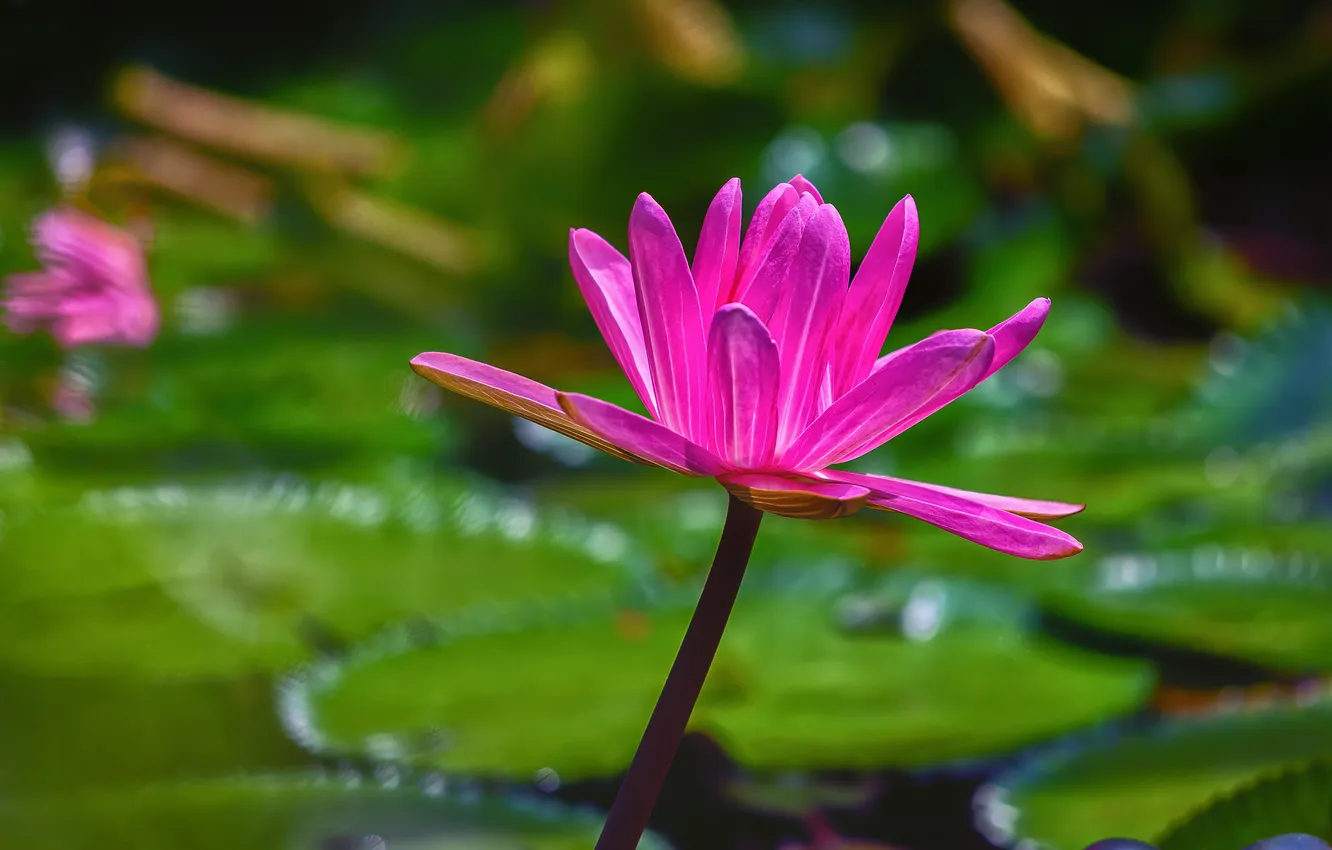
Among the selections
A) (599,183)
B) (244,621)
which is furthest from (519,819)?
(599,183)

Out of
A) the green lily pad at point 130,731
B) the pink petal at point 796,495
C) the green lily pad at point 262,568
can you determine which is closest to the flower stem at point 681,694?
the pink petal at point 796,495

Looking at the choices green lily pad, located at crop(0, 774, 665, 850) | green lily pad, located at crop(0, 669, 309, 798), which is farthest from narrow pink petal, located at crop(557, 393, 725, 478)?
green lily pad, located at crop(0, 669, 309, 798)

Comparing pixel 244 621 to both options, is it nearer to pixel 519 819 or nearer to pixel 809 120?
pixel 519 819

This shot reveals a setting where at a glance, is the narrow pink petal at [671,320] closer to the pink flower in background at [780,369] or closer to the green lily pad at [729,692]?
the pink flower in background at [780,369]

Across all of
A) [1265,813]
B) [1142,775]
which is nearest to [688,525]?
[1142,775]

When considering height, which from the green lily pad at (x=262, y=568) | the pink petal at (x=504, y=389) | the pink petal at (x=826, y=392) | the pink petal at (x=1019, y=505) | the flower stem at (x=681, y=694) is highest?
the pink petal at (x=826, y=392)

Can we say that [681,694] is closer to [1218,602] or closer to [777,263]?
[777,263]
